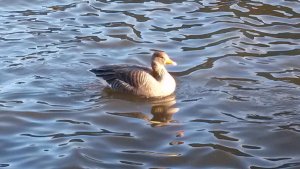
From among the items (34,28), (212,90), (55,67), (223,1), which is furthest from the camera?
(223,1)

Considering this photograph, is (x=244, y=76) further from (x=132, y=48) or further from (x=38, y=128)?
(x=38, y=128)

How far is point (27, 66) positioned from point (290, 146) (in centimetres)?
521

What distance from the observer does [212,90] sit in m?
11.3

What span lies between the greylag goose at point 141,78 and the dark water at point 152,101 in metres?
0.18

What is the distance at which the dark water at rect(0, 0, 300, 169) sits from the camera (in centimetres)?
907

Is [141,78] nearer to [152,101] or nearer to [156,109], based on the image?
[152,101]

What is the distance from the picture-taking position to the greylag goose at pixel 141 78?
444 inches

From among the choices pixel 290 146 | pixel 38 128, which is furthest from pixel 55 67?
pixel 290 146

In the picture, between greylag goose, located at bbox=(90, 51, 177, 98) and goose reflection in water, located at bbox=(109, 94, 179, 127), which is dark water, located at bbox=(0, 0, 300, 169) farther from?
greylag goose, located at bbox=(90, 51, 177, 98)

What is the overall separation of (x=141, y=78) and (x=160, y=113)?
979mm

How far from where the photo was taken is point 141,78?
1141cm

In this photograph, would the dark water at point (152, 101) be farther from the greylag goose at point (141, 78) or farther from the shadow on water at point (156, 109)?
the greylag goose at point (141, 78)

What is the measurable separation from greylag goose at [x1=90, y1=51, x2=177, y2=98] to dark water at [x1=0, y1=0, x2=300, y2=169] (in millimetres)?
180

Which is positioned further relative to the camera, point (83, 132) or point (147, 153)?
point (83, 132)
